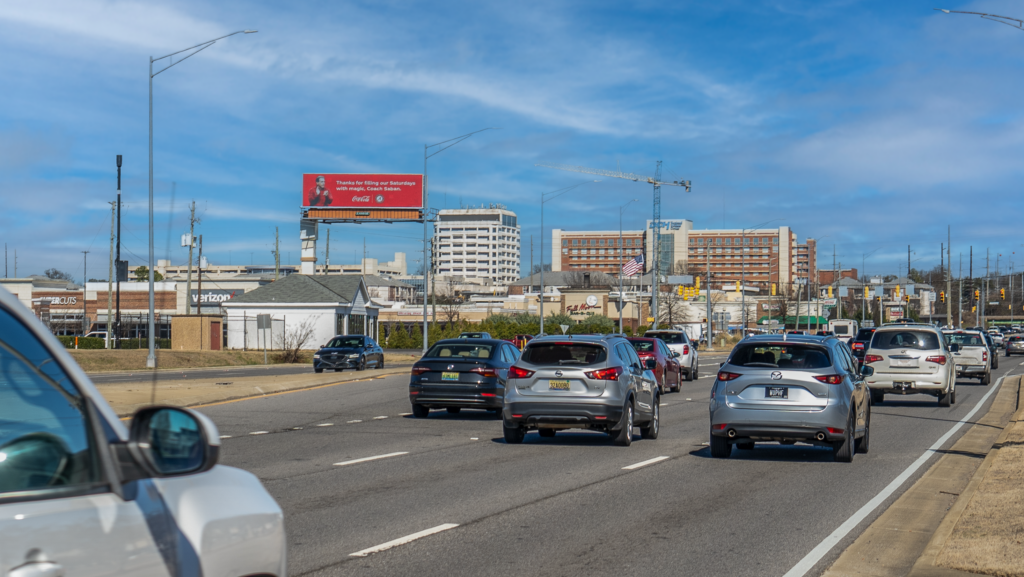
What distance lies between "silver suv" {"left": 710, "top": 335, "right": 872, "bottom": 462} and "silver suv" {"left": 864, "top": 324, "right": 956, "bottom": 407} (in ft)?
35.2

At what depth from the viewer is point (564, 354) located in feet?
52.5

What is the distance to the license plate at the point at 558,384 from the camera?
618 inches

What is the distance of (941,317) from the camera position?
18475 centimetres

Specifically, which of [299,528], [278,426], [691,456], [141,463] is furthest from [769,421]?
[141,463]

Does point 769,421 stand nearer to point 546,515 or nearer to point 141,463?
point 546,515

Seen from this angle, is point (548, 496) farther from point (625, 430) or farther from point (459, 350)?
point (459, 350)

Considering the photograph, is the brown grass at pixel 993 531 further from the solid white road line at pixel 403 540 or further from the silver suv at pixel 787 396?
the solid white road line at pixel 403 540

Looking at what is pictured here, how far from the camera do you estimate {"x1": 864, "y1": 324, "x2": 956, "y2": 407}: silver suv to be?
24.2 m

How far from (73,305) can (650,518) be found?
111305 mm

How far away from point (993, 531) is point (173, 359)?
44.9 meters

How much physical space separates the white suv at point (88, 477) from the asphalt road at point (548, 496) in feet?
14.7

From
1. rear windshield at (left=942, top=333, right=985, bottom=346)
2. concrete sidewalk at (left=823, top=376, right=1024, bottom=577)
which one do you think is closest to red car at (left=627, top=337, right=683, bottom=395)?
rear windshield at (left=942, top=333, right=985, bottom=346)

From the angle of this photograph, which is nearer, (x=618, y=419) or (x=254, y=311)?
(x=618, y=419)

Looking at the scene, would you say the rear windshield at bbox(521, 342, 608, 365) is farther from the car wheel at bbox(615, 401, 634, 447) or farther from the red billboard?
the red billboard
